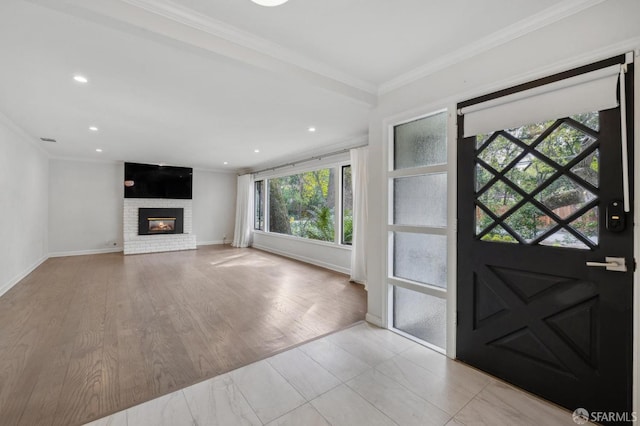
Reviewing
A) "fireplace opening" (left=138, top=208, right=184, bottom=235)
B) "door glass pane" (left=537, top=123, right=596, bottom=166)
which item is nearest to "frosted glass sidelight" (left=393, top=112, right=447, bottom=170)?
"door glass pane" (left=537, top=123, right=596, bottom=166)

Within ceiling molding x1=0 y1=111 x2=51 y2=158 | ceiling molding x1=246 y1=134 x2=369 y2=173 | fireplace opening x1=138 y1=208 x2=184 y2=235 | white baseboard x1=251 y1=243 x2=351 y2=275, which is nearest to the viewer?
ceiling molding x1=0 y1=111 x2=51 y2=158

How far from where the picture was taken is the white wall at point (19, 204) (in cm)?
371

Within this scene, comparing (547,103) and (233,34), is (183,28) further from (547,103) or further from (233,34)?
(547,103)

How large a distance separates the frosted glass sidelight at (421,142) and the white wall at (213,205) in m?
7.16

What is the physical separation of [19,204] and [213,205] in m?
4.49

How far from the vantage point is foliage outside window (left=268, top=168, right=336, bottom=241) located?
18.6 feet

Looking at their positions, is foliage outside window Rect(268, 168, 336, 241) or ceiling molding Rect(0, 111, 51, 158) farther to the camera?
foliage outside window Rect(268, 168, 336, 241)

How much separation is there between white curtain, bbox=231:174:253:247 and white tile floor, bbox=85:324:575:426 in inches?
245

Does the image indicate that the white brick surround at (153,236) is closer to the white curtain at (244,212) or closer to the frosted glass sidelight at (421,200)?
the white curtain at (244,212)

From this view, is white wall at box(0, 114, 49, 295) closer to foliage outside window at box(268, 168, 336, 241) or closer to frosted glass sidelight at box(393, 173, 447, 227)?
foliage outside window at box(268, 168, 336, 241)

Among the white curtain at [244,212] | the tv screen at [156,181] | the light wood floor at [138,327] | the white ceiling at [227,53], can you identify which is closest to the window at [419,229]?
the white ceiling at [227,53]

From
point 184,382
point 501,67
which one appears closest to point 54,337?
point 184,382

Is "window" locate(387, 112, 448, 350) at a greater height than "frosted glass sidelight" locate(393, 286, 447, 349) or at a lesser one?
greater

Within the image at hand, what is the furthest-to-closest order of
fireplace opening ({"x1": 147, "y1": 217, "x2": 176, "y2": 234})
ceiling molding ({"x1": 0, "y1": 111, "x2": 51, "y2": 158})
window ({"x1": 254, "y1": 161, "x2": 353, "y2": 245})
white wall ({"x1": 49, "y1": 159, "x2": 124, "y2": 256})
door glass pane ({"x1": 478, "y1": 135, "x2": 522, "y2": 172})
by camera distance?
fireplace opening ({"x1": 147, "y1": 217, "x2": 176, "y2": 234}), white wall ({"x1": 49, "y1": 159, "x2": 124, "y2": 256}), window ({"x1": 254, "y1": 161, "x2": 353, "y2": 245}), ceiling molding ({"x1": 0, "y1": 111, "x2": 51, "y2": 158}), door glass pane ({"x1": 478, "y1": 135, "x2": 522, "y2": 172})
